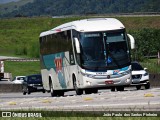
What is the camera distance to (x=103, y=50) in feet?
106

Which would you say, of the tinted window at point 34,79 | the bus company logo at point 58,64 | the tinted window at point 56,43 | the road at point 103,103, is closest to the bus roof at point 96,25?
the tinted window at point 56,43

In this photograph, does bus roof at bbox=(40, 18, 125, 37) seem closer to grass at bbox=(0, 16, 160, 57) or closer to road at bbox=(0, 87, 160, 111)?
road at bbox=(0, 87, 160, 111)

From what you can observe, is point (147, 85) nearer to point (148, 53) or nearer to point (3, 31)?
point (148, 53)

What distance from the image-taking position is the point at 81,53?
32.4 meters

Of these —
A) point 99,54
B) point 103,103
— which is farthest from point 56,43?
point 103,103

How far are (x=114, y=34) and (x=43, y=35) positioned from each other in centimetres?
765

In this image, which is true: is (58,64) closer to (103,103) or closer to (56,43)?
(56,43)

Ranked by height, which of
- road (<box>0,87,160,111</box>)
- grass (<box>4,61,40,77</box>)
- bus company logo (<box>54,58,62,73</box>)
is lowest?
grass (<box>4,61,40,77</box>)

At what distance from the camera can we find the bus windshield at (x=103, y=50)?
1273 inches

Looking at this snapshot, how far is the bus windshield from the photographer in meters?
32.3

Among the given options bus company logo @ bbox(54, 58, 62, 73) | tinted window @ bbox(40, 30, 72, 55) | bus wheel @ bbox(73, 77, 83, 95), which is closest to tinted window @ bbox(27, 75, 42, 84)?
tinted window @ bbox(40, 30, 72, 55)

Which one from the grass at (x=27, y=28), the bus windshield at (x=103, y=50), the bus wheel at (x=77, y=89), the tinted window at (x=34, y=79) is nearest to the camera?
the bus windshield at (x=103, y=50)

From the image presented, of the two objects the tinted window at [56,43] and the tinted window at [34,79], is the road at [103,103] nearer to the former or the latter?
the tinted window at [56,43]

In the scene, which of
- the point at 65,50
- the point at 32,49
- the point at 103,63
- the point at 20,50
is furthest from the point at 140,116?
the point at 20,50
